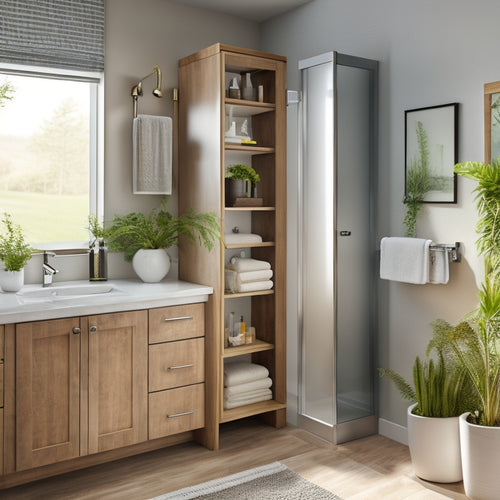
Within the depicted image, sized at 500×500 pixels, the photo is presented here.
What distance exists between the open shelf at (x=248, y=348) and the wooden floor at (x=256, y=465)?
1.63ft

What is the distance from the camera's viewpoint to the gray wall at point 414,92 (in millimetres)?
2757

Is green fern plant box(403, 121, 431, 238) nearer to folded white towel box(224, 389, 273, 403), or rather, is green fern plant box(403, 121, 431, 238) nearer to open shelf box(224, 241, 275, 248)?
open shelf box(224, 241, 275, 248)

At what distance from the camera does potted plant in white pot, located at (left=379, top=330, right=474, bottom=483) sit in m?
2.67

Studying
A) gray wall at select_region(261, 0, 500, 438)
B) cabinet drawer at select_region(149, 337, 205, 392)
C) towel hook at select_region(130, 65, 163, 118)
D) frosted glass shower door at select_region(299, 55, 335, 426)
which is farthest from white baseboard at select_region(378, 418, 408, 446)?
towel hook at select_region(130, 65, 163, 118)

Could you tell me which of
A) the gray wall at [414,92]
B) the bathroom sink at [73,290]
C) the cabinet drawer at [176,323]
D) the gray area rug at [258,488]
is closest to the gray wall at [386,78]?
the gray wall at [414,92]

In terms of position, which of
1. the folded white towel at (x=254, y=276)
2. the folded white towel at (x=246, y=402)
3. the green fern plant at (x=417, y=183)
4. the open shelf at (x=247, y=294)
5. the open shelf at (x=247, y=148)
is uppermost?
the open shelf at (x=247, y=148)

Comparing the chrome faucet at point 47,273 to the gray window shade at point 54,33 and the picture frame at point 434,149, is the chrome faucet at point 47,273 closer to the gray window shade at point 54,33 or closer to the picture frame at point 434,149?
the gray window shade at point 54,33

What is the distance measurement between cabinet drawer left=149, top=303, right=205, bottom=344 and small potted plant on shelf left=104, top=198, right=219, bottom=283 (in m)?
0.33

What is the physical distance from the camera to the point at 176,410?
3.05 meters

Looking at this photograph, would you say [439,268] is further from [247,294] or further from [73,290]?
[73,290]

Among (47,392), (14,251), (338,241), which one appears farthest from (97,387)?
(338,241)

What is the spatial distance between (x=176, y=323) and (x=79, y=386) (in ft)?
1.93

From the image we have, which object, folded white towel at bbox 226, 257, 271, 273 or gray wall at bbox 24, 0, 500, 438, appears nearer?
gray wall at bbox 24, 0, 500, 438

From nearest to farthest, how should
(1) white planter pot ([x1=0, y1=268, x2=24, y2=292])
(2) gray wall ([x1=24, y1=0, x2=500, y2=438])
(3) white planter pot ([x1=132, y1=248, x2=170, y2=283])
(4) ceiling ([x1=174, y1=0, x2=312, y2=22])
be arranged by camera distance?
1. (2) gray wall ([x1=24, y1=0, x2=500, y2=438])
2. (1) white planter pot ([x1=0, y1=268, x2=24, y2=292])
3. (3) white planter pot ([x1=132, y1=248, x2=170, y2=283])
4. (4) ceiling ([x1=174, y1=0, x2=312, y2=22])
